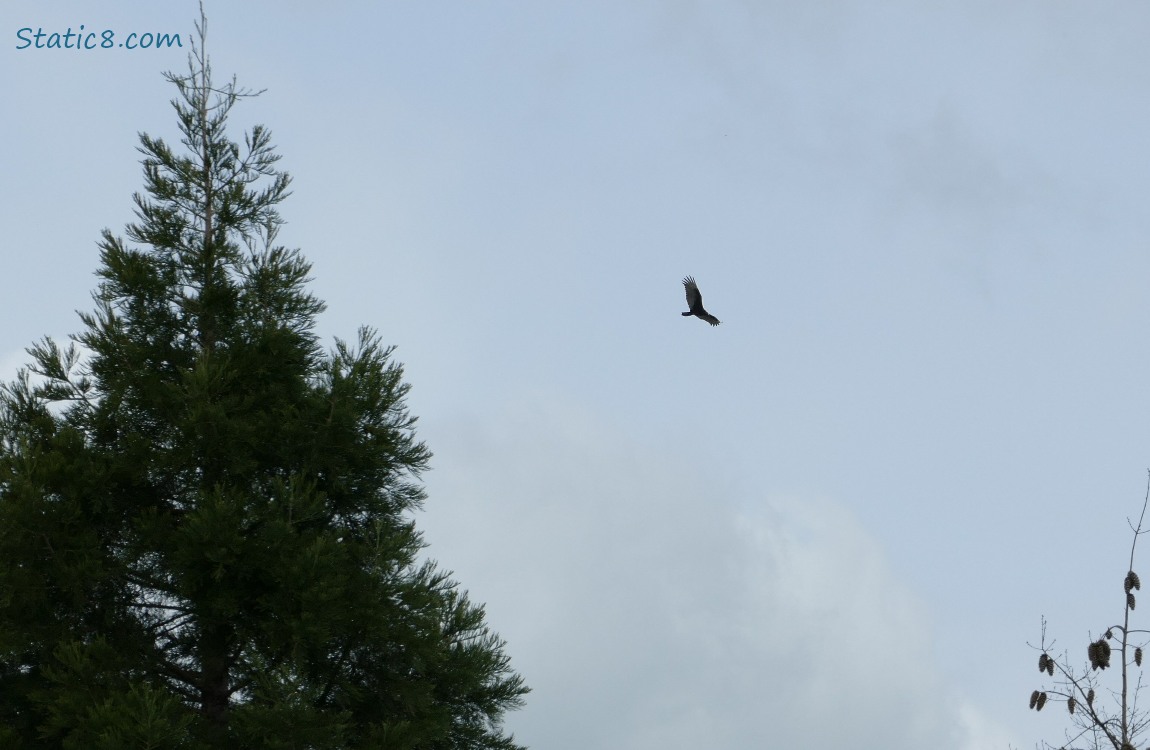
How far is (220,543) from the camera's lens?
13805 mm

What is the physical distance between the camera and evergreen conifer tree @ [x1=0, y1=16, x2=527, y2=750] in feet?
45.0

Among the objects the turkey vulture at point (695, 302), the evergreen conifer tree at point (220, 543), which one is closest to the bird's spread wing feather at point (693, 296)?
the turkey vulture at point (695, 302)

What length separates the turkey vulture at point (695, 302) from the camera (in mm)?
16109

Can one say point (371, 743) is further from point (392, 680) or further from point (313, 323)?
point (313, 323)

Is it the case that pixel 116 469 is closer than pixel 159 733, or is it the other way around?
pixel 159 733

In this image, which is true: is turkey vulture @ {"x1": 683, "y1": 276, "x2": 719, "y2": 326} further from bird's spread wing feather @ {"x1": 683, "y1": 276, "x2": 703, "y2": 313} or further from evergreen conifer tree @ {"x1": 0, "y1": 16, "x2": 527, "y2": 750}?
evergreen conifer tree @ {"x1": 0, "y1": 16, "x2": 527, "y2": 750}

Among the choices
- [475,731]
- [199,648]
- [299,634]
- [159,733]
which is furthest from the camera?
[475,731]

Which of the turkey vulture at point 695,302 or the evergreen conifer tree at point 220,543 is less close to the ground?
the turkey vulture at point 695,302

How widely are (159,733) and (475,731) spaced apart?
4.40 m

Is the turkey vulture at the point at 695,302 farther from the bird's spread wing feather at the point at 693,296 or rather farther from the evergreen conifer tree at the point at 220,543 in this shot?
the evergreen conifer tree at the point at 220,543

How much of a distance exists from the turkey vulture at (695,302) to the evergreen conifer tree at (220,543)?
12.9 ft

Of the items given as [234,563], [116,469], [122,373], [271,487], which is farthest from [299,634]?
[122,373]

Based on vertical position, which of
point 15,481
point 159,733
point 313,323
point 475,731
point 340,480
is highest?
point 313,323

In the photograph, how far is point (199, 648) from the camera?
14.6 meters
